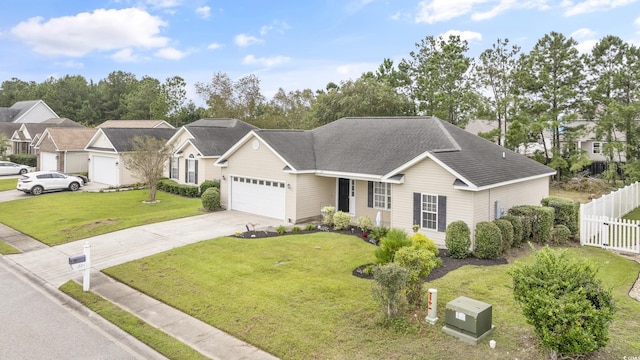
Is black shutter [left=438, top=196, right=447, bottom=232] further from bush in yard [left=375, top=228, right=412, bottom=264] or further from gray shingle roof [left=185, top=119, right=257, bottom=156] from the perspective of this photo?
gray shingle roof [left=185, top=119, right=257, bottom=156]

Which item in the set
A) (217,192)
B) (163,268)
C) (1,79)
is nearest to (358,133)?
(217,192)

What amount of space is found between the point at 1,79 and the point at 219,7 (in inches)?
4364

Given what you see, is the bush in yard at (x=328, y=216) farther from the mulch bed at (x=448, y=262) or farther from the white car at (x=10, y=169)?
the white car at (x=10, y=169)

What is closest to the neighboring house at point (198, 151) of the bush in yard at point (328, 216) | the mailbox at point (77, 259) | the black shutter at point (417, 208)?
the bush in yard at point (328, 216)

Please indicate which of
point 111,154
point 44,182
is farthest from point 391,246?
point 111,154

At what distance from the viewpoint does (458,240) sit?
580 inches

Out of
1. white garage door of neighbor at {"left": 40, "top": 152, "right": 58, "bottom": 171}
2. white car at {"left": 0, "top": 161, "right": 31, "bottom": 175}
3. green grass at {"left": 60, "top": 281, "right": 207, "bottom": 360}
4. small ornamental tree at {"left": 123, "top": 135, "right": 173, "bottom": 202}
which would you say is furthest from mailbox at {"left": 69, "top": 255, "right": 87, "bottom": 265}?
white car at {"left": 0, "top": 161, "right": 31, "bottom": 175}

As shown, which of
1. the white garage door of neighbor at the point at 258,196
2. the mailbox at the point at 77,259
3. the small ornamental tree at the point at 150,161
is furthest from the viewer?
the small ornamental tree at the point at 150,161

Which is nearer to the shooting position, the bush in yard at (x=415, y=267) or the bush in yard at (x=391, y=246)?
the bush in yard at (x=415, y=267)

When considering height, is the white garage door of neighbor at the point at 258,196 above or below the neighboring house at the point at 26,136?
below

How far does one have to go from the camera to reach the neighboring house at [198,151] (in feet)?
100

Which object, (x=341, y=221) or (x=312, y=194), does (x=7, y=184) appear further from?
(x=341, y=221)

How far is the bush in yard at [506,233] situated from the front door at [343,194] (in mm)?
7943

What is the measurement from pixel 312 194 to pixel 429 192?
6731 millimetres
